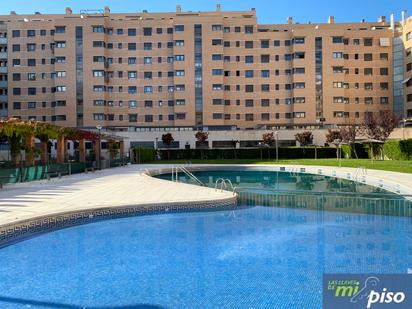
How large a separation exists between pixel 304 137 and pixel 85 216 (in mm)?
42974

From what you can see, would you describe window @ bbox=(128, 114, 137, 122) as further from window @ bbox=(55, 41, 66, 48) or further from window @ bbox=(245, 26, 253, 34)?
window @ bbox=(245, 26, 253, 34)

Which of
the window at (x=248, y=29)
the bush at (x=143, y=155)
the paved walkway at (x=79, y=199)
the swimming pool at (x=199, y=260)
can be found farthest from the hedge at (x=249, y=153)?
the swimming pool at (x=199, y=260)

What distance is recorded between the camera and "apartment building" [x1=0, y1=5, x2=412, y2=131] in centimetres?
5816

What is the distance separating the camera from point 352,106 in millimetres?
59750

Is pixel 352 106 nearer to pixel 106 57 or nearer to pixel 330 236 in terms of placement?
pixel 106 57

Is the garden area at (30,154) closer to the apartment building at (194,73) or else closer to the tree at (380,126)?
the apartment building at (194,73)

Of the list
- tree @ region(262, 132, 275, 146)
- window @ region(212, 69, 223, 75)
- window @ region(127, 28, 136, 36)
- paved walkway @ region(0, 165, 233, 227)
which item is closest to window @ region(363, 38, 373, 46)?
window @ region(212, 69, 223, 75)

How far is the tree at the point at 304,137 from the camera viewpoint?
165 ft

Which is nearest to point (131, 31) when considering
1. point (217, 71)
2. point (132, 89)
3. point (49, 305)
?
point (132, 89)

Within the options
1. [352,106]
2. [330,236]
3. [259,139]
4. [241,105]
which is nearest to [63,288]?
[330,236]

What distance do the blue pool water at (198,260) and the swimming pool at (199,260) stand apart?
0.02 metres

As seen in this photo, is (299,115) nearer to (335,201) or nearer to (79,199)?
(335,201)

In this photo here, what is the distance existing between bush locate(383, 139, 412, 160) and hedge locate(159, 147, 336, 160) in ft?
36.1

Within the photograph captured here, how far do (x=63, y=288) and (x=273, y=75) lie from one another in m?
56.9
